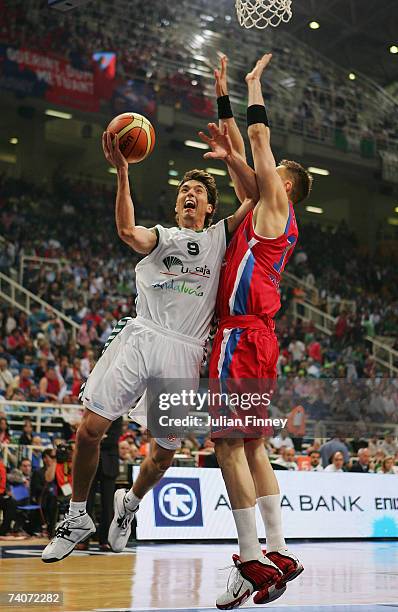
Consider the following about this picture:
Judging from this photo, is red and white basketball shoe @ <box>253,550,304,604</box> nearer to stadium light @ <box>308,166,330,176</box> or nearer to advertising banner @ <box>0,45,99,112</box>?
advertising banner @ <box>0,45,99,112</box>

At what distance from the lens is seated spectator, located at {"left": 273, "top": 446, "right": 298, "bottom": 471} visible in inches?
540

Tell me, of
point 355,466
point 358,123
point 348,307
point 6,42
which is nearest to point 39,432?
point 355,466

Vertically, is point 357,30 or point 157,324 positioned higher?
point 357,30

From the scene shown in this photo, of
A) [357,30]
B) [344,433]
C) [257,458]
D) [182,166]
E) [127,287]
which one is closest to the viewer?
[257,458]

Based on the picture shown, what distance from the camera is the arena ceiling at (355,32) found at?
84.1 feet

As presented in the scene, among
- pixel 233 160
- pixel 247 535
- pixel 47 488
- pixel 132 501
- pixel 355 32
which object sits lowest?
pixel 247 535

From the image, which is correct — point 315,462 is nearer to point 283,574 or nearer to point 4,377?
point 4,377

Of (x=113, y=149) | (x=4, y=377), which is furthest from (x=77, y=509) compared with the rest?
(x=4, y=377)

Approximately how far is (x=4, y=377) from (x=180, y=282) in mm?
10265

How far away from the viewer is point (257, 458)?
564cm

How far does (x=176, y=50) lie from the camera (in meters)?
26.3

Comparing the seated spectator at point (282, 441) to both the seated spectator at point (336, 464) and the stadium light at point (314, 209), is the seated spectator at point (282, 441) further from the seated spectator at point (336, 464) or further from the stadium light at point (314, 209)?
the stadium light at point (314, 209)

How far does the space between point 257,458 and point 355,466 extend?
9367 mm

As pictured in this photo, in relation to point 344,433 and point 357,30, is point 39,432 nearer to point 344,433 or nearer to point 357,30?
point 344,433
